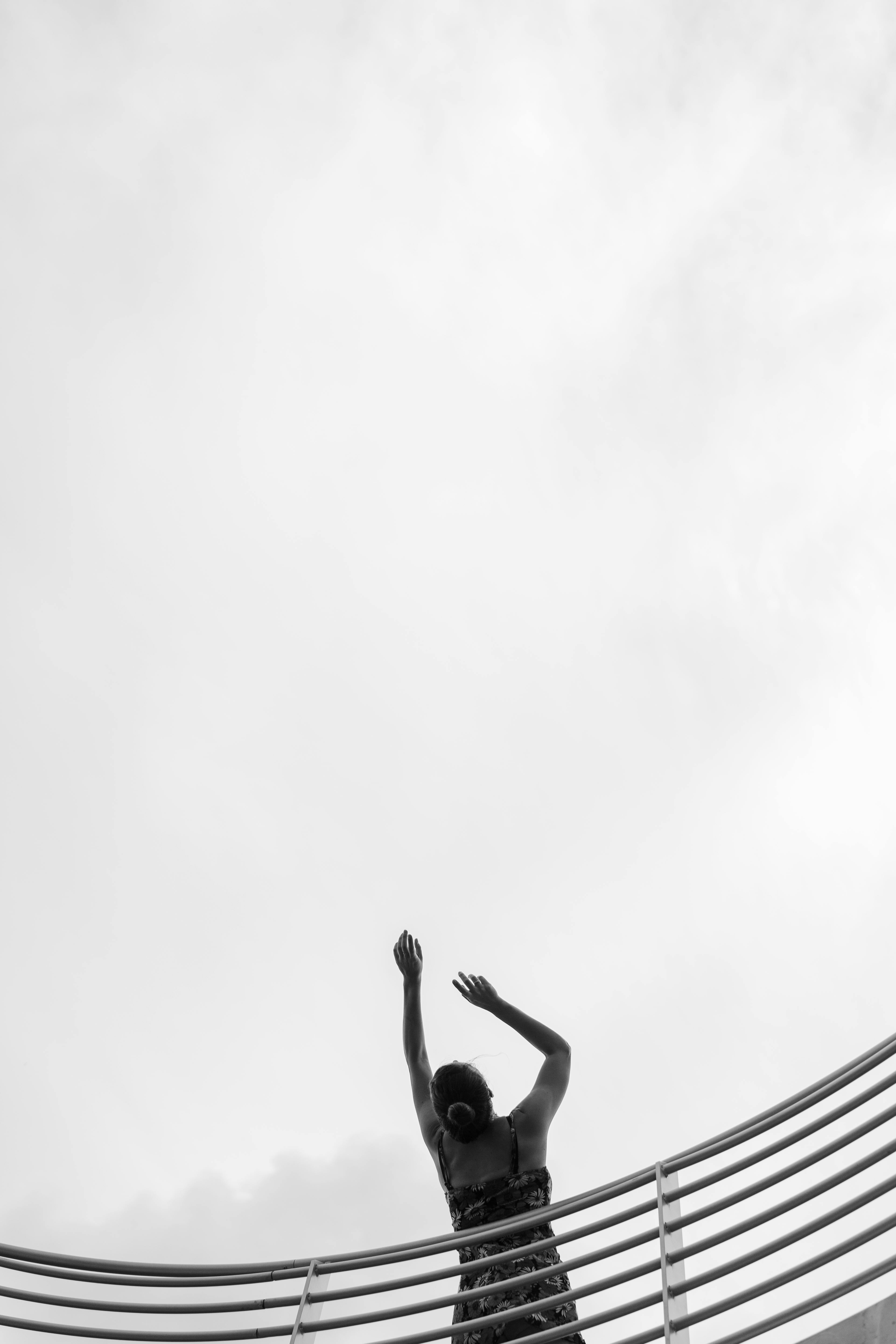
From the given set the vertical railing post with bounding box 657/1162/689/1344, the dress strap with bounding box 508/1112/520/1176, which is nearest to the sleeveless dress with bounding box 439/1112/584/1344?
the dress strap with bounding box 508/1112/520/1176

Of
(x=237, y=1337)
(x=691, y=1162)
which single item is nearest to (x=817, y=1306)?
(x=691, y=1162)

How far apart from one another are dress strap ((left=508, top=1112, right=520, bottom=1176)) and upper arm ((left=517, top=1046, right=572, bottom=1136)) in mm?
70

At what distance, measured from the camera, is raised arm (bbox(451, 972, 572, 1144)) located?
4469 mm

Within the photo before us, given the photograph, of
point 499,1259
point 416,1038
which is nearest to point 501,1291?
point 499,1259

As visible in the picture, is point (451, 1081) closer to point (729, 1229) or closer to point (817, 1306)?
point (729, 1229)

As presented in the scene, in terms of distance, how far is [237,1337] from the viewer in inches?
170

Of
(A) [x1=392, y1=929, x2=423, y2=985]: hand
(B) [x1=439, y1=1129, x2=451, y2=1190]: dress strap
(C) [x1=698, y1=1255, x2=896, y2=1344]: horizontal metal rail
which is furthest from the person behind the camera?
(A) [x1=392, y1=929, x2=423, y2=985]: hand

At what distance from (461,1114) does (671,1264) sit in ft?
3.14

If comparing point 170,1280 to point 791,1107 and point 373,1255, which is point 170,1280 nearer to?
point 373,1255

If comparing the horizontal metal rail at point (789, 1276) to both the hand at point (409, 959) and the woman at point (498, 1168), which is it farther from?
the hand at point (409, 959)

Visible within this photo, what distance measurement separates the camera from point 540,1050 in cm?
474

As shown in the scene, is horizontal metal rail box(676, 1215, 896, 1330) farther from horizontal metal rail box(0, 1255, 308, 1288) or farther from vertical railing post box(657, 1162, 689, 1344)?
horizontal metal rail box(0, 1255, 308, 1288)

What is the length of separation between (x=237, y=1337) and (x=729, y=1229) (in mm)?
1844

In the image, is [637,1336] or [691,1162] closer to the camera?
[637,1336]
